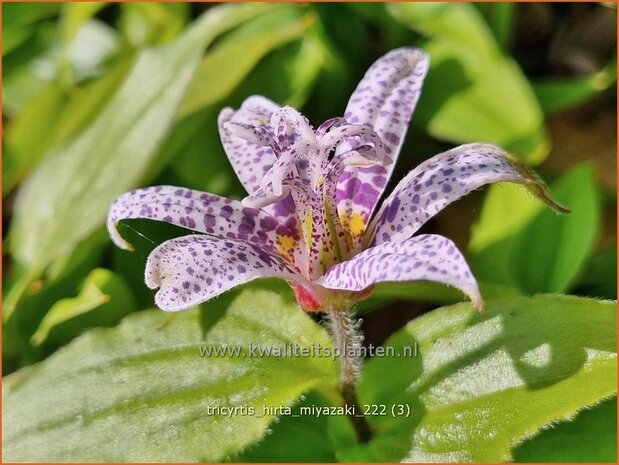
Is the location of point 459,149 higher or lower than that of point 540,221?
higher

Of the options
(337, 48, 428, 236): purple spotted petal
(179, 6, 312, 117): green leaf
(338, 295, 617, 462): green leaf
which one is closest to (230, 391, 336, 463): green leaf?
(338, 295, 617, 462): green leaf

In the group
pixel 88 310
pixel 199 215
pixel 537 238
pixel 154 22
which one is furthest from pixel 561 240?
pixel 154 22

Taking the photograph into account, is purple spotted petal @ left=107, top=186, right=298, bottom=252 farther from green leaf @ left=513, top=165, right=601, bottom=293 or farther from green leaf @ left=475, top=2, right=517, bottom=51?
green leaf @ left=475, top=2, right=517, bottom=51

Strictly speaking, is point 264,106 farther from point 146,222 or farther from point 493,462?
point 493,462

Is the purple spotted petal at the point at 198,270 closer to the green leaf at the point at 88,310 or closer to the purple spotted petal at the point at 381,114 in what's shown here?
the purple spotted petal at the point at 381,114

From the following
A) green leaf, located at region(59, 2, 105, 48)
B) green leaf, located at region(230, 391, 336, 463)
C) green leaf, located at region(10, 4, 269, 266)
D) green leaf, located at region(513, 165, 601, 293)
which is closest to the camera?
green leaf, located at region(230, 391, 336, 463)

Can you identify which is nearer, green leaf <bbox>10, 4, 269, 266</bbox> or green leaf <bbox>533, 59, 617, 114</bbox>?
green leaf <bbox>10, 4, 269, 266</bbox>

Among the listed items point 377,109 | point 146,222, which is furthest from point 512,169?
point 146,222
